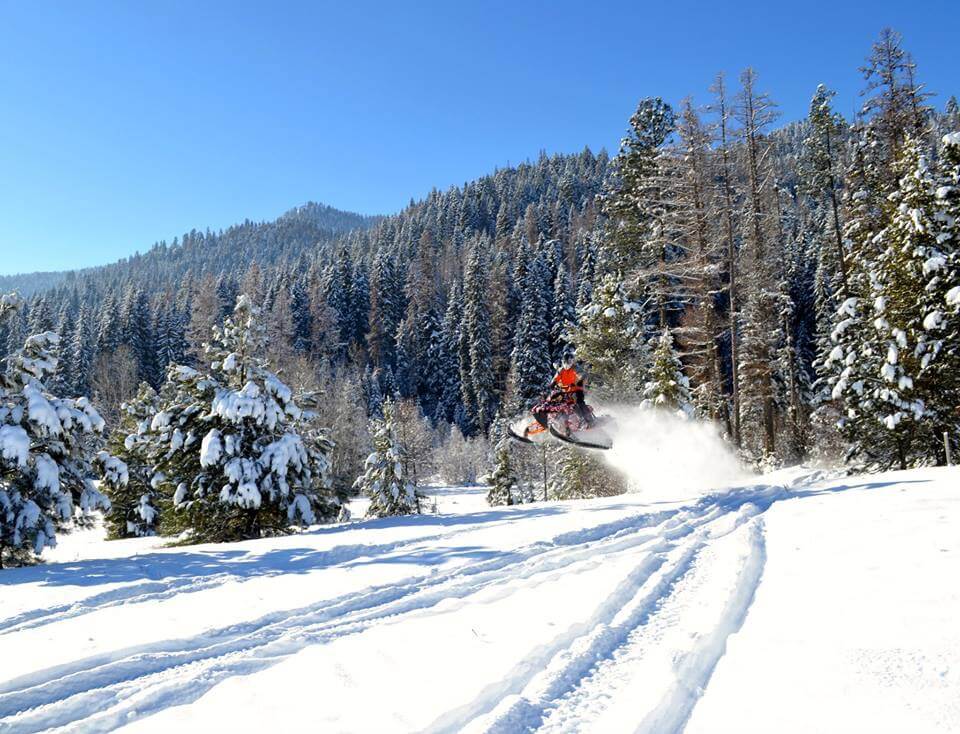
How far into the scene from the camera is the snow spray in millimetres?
18922

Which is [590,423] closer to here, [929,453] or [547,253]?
[929,453]

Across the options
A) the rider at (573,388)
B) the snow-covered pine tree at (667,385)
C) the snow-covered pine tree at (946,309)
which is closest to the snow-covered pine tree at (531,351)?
the snow-covered pine tree at (667,385)

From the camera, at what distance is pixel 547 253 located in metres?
80.2

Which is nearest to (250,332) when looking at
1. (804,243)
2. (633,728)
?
(633,728)

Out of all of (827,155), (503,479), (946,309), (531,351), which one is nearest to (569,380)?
(946,309)

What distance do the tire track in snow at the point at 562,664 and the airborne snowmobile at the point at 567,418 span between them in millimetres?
8156

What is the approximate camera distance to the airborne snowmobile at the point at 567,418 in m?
15.2

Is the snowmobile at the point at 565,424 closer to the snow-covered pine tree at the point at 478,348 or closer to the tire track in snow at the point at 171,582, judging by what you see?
the tire track in snow at the point at 171,582

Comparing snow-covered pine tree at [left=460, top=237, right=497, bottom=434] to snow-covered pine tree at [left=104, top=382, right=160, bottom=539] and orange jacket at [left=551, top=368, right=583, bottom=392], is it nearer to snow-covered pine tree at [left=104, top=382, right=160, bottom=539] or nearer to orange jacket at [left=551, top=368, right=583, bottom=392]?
snow-covered pine tree at [left=104, top=382, right=160, bottom=539]

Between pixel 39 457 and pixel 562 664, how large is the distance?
11.4 meters

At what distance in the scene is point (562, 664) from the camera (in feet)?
14.4

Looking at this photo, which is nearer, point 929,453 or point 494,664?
point 494,664

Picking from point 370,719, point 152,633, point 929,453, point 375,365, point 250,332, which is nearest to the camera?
point 370,719

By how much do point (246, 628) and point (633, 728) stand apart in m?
3.88
